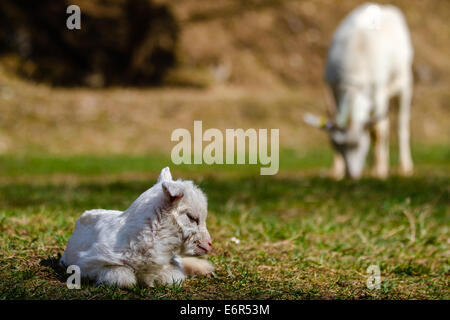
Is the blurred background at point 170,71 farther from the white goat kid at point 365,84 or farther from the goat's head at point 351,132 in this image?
the goat's head at point 351,132

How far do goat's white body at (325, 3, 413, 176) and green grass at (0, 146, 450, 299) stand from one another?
1.50 m

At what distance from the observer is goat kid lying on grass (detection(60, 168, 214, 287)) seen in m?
2.45

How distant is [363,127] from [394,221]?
11.5 ft

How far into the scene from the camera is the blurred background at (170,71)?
538 inches

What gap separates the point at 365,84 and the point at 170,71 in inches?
406

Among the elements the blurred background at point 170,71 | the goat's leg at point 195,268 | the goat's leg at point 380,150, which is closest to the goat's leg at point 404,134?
the goat's leg at point 380,150

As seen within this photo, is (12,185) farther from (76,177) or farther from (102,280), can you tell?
(102,280)

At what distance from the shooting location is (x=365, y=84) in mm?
8398

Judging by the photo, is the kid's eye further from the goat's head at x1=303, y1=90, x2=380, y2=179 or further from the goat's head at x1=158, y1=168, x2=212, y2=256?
the goat's head at x1=303, y1=90, x2=380, y2=179

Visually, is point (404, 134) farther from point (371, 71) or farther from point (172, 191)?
point (172, 191)

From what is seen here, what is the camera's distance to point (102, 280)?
246cm

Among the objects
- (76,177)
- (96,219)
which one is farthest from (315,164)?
(96,219)

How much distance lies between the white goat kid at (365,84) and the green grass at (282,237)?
1086 mm

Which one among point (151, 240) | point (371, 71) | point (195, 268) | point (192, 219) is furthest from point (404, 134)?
point (151, 240)
